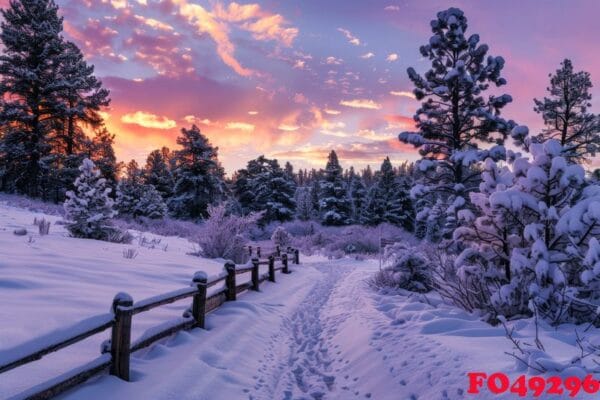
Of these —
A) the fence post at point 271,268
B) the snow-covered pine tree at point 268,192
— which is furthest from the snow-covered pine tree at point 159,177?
the fence post at point 271,268

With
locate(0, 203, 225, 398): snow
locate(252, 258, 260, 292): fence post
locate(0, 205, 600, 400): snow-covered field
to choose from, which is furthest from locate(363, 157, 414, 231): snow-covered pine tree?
locate(0, 205, 600, 400): snow-covered field

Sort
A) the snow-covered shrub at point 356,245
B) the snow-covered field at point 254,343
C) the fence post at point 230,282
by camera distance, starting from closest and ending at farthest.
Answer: the snow-covered field at point 254,343 < the fence post at point 230,282 < the snow-covered shrub at point 356,245

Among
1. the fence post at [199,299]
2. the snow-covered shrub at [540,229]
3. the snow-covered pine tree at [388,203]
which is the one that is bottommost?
the fence post at [199,299]

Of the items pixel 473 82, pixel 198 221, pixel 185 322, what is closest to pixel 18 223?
pixel 185 322

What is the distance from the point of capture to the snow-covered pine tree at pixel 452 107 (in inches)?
627

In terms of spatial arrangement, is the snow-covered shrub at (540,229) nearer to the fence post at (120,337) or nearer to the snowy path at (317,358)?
the snowy path at (317,358)

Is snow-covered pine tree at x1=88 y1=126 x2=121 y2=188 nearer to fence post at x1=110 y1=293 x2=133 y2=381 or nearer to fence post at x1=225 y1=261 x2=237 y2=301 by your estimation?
fence post at x1=225 y1=261 x2=237 y2=301

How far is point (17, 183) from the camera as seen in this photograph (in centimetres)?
2678

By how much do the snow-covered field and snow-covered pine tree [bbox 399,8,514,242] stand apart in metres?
8.48

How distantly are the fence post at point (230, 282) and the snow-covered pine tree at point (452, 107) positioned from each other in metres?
9.21

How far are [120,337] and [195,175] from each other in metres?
38.7

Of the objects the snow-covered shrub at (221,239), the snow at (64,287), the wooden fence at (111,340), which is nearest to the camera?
the wooden fence at (111,340)

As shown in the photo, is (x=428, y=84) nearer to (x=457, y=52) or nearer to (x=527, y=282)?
(x=457, y=52)

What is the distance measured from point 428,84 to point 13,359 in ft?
56.0
